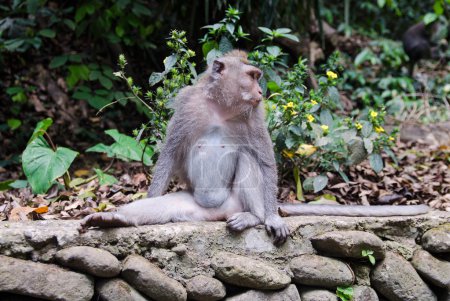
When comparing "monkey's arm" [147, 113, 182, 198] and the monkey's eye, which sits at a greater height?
the monkey's eye

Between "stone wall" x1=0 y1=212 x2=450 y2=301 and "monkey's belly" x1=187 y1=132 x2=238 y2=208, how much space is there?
25 centimetres

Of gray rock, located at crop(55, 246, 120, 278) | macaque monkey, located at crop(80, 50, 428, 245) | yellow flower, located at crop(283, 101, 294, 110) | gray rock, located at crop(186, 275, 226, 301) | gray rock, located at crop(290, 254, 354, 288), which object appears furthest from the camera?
yellow flower, located at crop(283, 101, 294, 110)

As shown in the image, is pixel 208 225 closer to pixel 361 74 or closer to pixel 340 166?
pixel 340 166

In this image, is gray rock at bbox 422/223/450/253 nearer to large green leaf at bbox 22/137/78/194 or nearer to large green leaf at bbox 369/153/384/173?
large green leaf at bbox 369/153/384/173

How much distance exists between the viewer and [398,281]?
3.46 meters

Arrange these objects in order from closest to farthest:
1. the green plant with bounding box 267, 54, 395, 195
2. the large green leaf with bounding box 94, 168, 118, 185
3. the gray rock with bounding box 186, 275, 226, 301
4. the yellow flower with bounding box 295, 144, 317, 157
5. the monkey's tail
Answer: the gray rock with bounding box 186, 275, 226, 301 < the monkey's tail < the green plant with bounding box 267, 54, 395, 195 < the large green leaf with bounding box 94, 168, 118, 185 < the yellow flower with bounding box 295, 144, 317, 157

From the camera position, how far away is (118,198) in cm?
417

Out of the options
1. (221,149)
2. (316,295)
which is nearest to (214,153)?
(221,149)

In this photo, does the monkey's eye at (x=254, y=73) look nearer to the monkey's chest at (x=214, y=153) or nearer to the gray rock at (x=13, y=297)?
the monkey's chest at (x=214, y=153)

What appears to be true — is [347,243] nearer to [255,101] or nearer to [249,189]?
[249,189]

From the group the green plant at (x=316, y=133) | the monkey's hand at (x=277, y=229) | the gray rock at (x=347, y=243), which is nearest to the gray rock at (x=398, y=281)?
the gray rock at (x=347, y=243)

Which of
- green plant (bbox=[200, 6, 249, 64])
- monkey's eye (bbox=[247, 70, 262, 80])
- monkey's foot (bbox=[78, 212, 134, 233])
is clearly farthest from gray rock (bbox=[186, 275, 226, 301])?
Result: green plant (bbox=[200, 6, 249, 64])


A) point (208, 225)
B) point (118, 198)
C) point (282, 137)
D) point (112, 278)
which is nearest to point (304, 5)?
point (282, 137)

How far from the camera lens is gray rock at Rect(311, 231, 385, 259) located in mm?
3340
